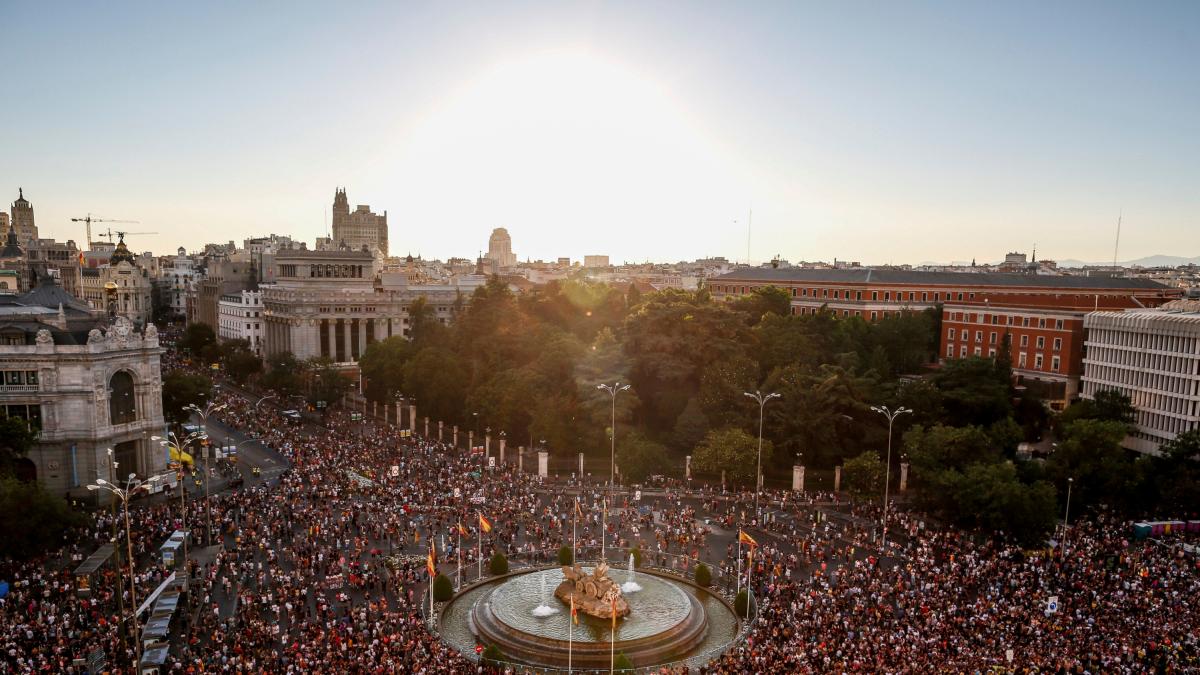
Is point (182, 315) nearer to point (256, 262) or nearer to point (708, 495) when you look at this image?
point (256, 262)

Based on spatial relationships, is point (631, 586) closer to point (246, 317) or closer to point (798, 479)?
point (798, 479)

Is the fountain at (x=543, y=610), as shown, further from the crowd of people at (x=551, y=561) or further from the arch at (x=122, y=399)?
the arch at (x=122, y=399)

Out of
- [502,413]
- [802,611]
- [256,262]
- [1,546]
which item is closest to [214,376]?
[256,262]

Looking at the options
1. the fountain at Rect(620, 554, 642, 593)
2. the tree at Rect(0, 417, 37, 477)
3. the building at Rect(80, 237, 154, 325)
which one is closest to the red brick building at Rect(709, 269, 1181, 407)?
the fountain at Rect(620, 554, 642, 593)

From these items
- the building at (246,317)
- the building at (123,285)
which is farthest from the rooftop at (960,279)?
the building at (123,285)

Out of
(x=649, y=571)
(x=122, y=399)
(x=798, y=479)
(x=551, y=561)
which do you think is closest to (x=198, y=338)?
(x=122, y=399)

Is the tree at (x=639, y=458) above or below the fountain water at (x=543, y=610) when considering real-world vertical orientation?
above

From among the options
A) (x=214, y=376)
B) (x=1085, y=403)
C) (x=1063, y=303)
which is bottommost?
(x=214, y=376)
